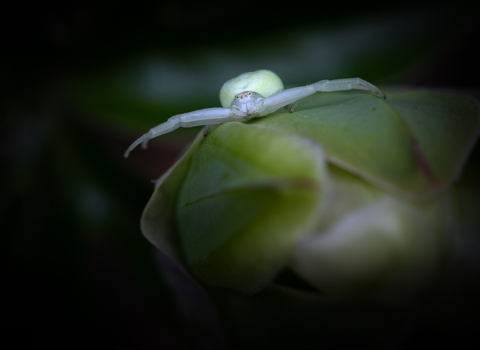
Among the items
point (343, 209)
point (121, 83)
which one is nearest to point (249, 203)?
point (343, 209)

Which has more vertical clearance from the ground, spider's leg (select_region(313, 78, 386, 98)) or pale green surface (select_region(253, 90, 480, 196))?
spider's leg (select_region(313, 78, 386, 98))

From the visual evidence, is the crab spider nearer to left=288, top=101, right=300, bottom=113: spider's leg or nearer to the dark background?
left=288, top=101, right=300, bottom=113: spider's leg

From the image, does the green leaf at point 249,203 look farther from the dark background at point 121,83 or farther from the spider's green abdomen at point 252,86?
the dark background at point 121,83

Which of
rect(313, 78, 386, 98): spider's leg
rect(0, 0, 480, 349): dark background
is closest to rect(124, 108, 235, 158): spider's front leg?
rect(313, 78, 386, 98): spider's leg

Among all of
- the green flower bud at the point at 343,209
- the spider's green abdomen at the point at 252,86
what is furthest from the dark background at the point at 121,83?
the green flower bud at the point at 343,209

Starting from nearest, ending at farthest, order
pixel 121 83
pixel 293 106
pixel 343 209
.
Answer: pixel 343 209
pixel 293 106
pixel 121 83

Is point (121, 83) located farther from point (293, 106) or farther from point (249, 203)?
point (249, 203)

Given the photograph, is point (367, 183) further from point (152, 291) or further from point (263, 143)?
point (152, 291)
